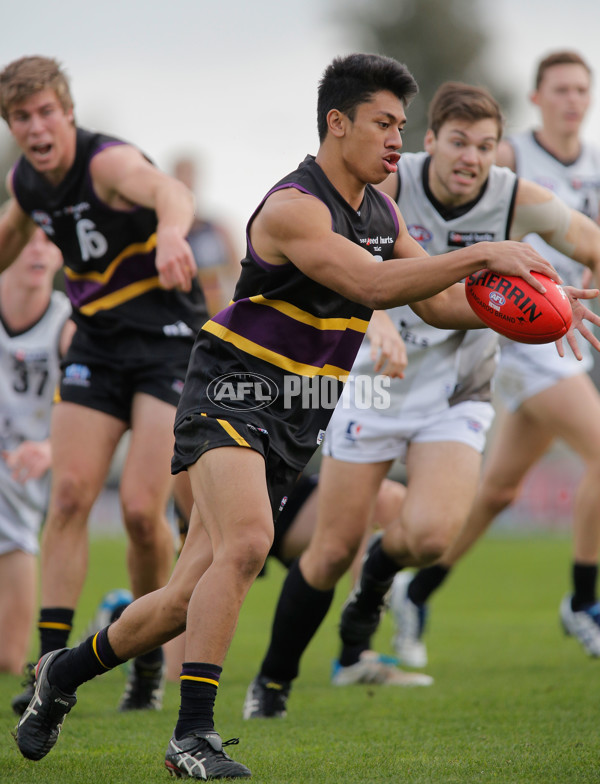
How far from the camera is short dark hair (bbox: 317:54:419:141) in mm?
3588

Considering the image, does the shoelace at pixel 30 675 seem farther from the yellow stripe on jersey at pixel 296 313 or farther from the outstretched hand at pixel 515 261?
the outstretched hand at pixel 515 261

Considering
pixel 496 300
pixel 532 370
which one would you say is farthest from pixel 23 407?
pixel 496 300

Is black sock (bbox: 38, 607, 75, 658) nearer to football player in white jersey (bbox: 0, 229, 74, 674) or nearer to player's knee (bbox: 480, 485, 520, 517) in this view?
football player in white jersey (bbox: 0, 229, 74, 674)

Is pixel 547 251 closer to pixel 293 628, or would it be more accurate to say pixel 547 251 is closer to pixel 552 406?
pixel 552 406

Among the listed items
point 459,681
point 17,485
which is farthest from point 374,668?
point 17,485

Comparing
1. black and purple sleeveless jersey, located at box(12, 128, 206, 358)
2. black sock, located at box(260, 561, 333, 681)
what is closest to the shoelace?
black sock, located at box(260, 561, 333, 681)

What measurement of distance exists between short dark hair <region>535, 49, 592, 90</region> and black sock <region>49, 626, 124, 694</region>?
4834 millimetres

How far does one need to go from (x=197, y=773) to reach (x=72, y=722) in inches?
59.6

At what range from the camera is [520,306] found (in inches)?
135

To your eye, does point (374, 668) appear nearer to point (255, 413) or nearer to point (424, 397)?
point (424, 397)

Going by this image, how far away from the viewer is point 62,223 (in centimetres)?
506

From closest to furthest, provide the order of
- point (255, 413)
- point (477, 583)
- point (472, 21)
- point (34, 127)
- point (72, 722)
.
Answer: point (255, 413)
point (72, 722)
point (34, 127)
point (477, 583)
point (472, 21)

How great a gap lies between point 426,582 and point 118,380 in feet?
8.77

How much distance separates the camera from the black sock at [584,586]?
21.0ft
